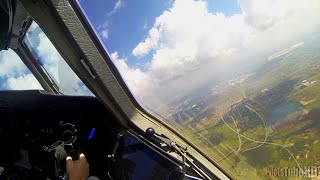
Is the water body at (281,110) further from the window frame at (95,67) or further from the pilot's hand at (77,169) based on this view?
the pilot's hand at (77,169)

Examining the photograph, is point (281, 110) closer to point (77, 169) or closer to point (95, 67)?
point (95, 67)

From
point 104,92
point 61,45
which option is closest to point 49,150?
point 104,92

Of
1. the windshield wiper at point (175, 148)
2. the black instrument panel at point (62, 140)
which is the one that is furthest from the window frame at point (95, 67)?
the black instrument panel at point (62, 140)

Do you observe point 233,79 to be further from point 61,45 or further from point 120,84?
point 61,45

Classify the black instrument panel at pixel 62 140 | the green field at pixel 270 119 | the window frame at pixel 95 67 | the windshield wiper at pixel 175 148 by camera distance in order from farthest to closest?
the black instrument panel at pixel 62 140
the windshield wiper at pixel 175 148
the window frame at pixel 95 67
the green field at pixel 270 119

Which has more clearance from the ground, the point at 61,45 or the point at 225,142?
the point at 61,45

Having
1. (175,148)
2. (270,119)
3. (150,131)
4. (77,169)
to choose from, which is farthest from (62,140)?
(270,119)

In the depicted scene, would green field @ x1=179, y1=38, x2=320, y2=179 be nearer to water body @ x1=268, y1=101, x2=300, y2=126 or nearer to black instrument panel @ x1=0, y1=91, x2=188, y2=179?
water body @ x1=268, y1=101, x2=300, y2=126
